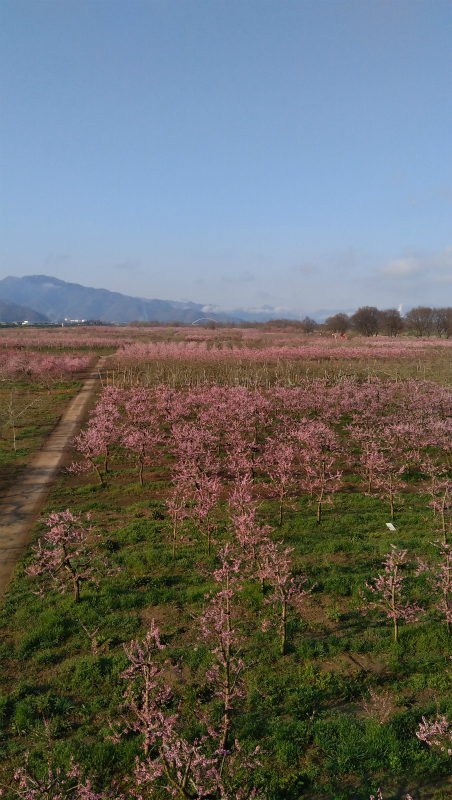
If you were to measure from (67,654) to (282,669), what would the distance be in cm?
500

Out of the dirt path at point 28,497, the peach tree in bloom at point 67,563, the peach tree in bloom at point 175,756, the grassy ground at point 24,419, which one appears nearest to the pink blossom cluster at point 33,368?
the grassy ground at point 24,419

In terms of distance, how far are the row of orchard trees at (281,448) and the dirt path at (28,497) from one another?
1737 mm

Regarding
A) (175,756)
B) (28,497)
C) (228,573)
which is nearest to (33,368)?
(28,497)

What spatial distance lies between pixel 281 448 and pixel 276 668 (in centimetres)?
1147

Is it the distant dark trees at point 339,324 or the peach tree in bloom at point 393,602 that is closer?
the peach tree in bloom at point 393,602

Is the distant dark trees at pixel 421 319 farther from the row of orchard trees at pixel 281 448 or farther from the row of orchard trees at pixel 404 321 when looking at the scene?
the row of orchard trees at pixel 281 448

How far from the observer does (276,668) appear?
9352mm

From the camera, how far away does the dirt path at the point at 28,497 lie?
1466cm

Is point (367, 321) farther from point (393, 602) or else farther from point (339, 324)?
point (393, 602)

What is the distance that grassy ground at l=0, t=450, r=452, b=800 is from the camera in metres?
7.13

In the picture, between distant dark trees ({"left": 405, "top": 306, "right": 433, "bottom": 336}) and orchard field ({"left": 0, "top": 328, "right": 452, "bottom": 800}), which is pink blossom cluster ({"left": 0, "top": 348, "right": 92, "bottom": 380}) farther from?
distant dark trees ({"left": 405, "top": 306, "right": 433, "bottom": 336})

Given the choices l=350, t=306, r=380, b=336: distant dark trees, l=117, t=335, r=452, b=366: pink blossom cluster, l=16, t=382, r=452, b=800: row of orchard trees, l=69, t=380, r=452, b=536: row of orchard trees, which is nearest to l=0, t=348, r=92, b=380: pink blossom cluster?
l=117, t=335, r=452, b=366: pink blossom cluster

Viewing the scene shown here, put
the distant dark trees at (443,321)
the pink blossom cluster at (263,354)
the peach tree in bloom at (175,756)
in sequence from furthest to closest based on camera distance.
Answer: the distant dark trees at (443,321)
the pink blossom cluster at (263,354)
the peach tree in bloom at (175,756)

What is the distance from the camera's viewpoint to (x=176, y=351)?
62.2m
